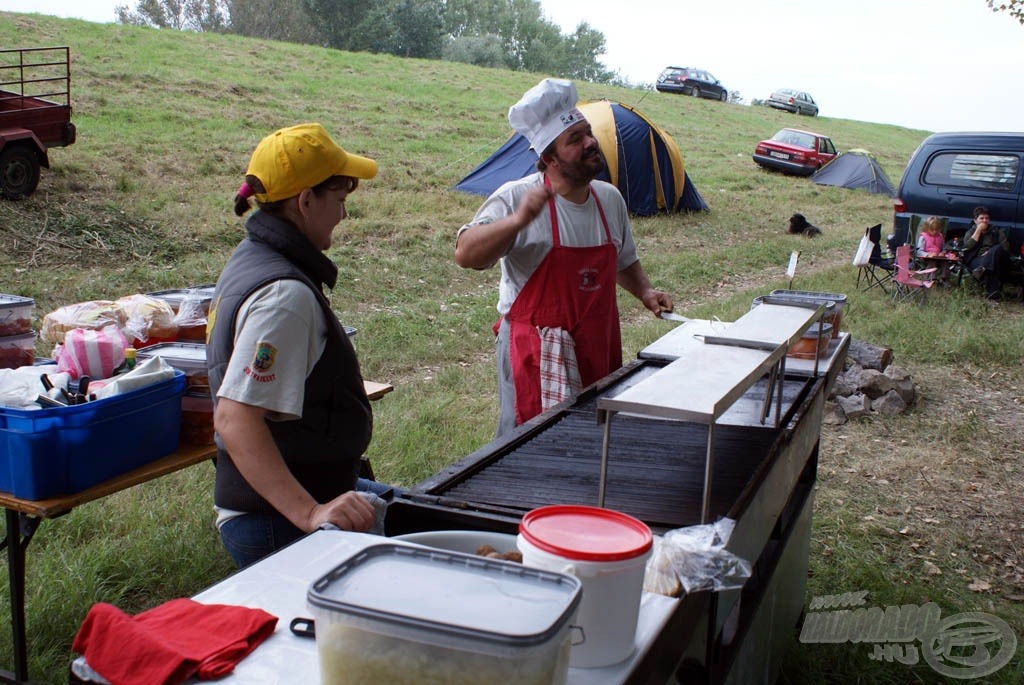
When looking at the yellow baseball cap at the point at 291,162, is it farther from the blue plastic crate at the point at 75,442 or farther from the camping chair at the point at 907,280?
the camping chair at the point at 907,280

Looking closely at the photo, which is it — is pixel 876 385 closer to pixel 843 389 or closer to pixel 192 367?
pixel 843 389

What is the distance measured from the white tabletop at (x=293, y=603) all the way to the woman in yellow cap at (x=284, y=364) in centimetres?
16

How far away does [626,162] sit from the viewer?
45.2 ft

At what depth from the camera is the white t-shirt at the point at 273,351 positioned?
1.93 meters

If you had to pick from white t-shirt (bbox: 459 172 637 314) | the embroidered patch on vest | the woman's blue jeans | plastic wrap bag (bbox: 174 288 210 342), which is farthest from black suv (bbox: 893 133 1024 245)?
the embroidered patch on vest

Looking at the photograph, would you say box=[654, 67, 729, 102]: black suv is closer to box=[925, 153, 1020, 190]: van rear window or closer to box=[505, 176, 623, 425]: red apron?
box=[925, 153, 1020, 190]: van rear window

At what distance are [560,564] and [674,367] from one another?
893 millimetres

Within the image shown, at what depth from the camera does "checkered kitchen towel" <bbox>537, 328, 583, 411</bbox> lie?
10.5ft

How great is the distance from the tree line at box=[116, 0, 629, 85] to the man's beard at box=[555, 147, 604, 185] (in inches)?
1241

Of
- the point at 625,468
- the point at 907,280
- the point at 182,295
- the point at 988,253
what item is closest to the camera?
the point at 625,468

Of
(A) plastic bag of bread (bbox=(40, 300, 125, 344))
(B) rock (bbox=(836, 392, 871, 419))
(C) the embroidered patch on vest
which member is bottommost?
(B) rock (bbox=(836, 392, 871, 419))

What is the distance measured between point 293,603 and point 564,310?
6.33 feet

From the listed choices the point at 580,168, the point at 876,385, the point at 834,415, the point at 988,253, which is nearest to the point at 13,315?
the point at 580,168

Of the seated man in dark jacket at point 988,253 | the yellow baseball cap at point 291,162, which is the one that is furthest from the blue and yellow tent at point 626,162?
the yellow baseball cap at point 291,162
